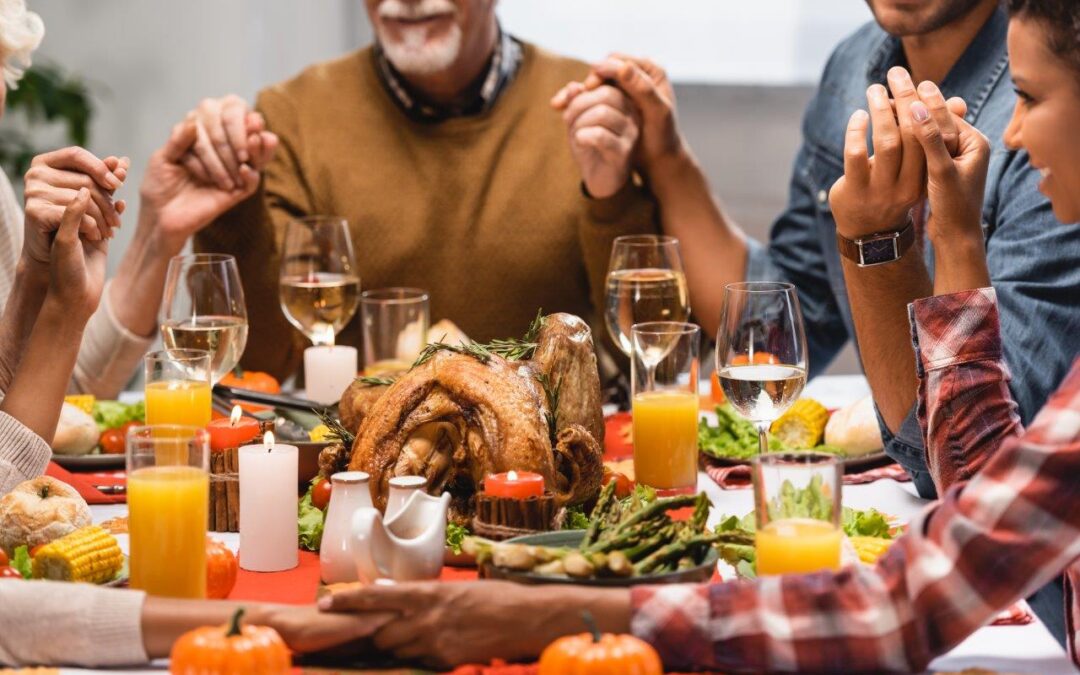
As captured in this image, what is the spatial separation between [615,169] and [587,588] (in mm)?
1767

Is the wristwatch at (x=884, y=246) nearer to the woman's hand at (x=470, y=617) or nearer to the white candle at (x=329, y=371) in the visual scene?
the woman's hand at (x=470, y=617)

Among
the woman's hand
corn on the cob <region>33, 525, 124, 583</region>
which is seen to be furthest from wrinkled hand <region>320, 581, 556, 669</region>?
corn on the cob <region>33, 525, 124, 583</region>

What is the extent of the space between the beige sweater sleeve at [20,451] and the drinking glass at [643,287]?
37.1 inches

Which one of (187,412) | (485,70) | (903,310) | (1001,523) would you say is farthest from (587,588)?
(485,70)

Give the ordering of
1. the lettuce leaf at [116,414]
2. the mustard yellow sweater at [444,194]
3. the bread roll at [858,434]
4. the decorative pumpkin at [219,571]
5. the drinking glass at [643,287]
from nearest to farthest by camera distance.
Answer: the decorative pumpkin at [219,571] < the bread roll at [858,434] < the drinking glass at [643,287] < the lettuce leaf at [116,414] < the mustard yellow sweater at [444,194]

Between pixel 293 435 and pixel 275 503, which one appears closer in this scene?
pixel 275 503

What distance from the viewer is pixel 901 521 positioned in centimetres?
195

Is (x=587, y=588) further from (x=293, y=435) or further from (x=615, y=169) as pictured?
(x=615, y=169)

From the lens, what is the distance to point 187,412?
2.17m

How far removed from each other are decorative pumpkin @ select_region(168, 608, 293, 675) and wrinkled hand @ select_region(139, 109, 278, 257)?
69.4 inches

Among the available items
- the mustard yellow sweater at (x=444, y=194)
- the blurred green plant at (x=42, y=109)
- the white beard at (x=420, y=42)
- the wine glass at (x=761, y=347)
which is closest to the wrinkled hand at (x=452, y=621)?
the wine glass at (x=761, y=347)

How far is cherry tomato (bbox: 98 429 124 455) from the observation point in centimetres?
234

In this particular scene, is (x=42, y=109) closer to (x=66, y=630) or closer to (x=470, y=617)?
(x=66, y=630)

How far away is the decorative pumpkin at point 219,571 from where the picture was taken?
1601 millimetres
